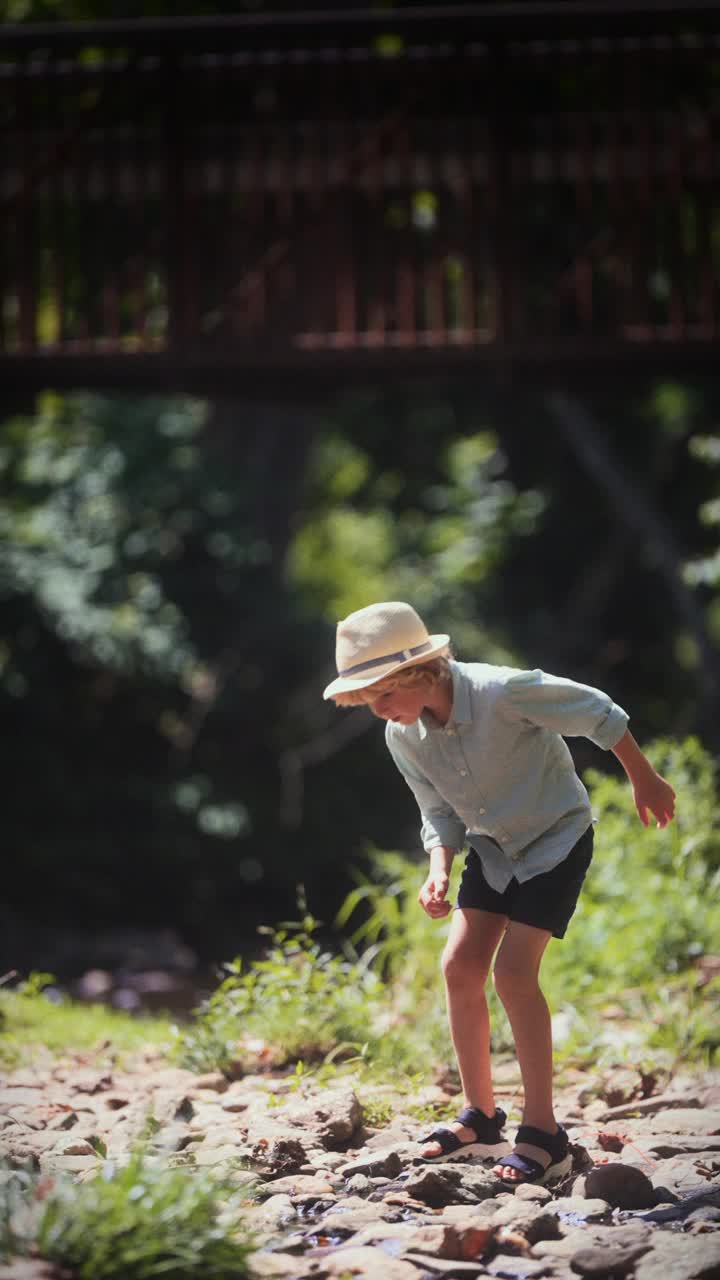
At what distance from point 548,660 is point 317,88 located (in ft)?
15.6

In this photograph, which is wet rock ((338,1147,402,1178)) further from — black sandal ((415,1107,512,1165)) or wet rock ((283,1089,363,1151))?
wet rock ((283,1089,363,1151))

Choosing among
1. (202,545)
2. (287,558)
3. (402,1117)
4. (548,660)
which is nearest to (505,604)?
(548,660)

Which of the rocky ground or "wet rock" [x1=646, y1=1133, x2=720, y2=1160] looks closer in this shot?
the rocky ground

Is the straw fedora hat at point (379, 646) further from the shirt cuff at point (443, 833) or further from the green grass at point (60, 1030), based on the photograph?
the green grass at point (60, 1030)

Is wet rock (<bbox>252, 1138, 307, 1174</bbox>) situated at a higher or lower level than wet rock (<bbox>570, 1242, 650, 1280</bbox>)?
lower

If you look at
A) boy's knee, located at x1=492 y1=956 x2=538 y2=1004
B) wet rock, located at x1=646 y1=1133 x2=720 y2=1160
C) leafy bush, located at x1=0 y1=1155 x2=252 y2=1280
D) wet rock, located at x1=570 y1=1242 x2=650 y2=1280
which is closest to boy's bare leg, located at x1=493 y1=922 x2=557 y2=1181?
boy's knee, located at x1=492 y1=956 x2=538 y2=1004

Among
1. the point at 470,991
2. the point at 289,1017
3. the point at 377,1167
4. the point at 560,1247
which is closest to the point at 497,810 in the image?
the point at 470,991

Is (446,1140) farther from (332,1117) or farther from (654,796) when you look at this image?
(654,796)

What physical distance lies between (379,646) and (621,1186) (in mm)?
1358

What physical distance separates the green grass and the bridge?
3.46 m

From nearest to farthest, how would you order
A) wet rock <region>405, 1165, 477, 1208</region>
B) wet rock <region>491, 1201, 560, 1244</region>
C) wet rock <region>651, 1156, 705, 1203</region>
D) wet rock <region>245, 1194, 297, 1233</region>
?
wet rock <region>491, 1201, 560, 1244</region>
wet rock <region>245, 1194, 297, 1233</region>
wet rock <region>405, 1165, 477, 1208</region>
wet rock <region>651, 1156, 705, 1203</region>

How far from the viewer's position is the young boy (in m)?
3.45

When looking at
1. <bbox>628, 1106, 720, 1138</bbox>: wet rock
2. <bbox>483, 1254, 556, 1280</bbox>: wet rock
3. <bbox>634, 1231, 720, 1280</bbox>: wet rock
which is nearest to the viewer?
<bbox>634, 1231, 720, 1280</bbox>: wet rock

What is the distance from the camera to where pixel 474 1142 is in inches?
143
